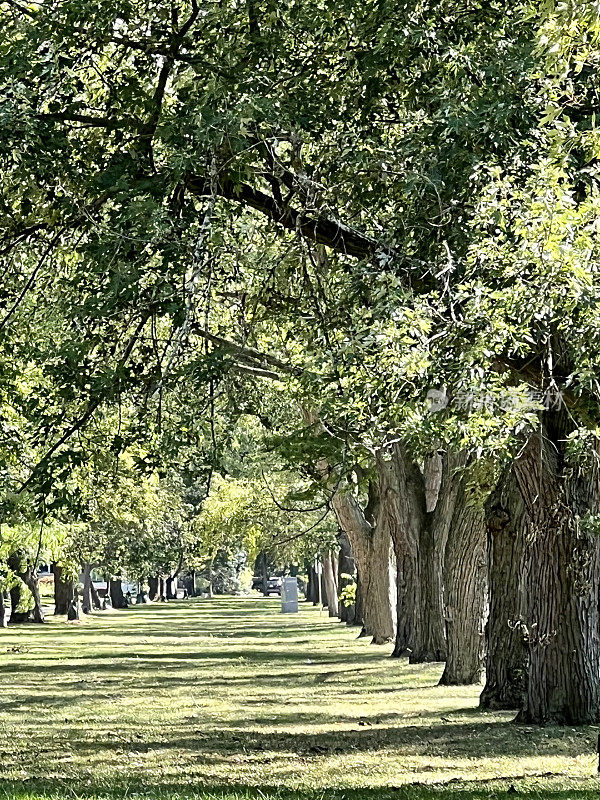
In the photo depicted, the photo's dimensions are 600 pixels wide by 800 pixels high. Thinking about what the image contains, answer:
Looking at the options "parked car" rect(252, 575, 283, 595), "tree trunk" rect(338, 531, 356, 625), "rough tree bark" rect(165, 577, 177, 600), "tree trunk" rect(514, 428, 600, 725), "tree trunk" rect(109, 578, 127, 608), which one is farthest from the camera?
"parked car" rect(252, 575, 283, 595)

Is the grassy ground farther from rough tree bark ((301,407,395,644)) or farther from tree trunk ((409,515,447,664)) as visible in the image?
rough tree bark ((301,407,395,644))

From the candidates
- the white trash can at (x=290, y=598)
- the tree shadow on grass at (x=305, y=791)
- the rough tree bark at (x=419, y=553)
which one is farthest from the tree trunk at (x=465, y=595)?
the white trash can at (x=290, y=598)

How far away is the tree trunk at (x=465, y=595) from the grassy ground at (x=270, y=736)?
0.64m

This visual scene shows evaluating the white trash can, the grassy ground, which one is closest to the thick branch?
the grassy ground

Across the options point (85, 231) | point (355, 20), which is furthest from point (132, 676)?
point (355, 20)

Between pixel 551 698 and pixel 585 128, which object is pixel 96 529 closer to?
pixel 551 698

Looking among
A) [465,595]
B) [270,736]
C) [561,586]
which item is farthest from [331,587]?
[561,586]

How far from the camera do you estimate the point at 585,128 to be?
30.5ft

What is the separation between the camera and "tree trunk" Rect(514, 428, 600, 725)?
14.2m

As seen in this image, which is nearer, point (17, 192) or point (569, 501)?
point (17, 192)

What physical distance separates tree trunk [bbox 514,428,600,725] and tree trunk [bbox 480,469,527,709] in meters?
2.36

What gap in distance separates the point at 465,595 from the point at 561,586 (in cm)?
737

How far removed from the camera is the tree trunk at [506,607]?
1728cm

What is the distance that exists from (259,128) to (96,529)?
137ft
